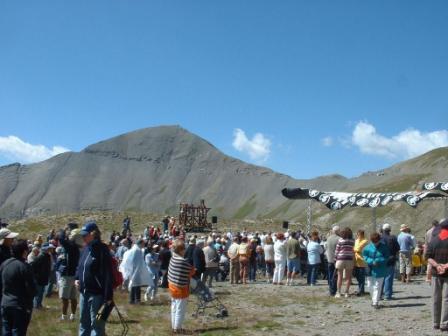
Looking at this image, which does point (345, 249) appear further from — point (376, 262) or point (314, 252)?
point (314, 252)

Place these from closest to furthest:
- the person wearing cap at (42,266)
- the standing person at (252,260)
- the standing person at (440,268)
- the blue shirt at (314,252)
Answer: the standing person at (440,268)
the person wearing cap at (42,266)
the blue shirt at (314,252)
the standing person at (252,260)

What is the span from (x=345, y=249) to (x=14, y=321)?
29.7 feet

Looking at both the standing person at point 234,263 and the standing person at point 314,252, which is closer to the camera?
the standing person at point 314,252

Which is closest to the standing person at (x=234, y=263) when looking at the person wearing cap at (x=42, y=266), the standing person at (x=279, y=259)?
the standing person at (x=279, y=259)

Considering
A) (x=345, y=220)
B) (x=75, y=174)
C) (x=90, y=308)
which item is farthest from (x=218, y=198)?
(x=90, y=308)

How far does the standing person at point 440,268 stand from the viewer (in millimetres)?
8688

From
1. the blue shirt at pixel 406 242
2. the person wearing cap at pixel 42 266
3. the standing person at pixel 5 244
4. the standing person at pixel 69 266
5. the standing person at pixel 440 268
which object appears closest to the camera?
the standing person at pixel 5 244

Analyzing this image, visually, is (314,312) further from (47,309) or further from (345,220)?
(345,220)

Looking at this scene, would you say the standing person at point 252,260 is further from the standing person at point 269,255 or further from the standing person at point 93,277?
the standing person at point 93,277

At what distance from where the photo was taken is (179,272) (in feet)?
33.0

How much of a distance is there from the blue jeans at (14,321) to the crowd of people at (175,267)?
0.01m

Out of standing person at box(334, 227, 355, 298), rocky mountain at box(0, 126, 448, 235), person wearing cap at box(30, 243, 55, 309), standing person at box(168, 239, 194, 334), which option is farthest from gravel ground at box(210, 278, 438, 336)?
rocky mountain at box(0, 126, 448, 235)

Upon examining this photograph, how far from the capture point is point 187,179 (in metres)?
190

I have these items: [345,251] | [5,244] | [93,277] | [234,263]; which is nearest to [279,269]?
[234,263]
